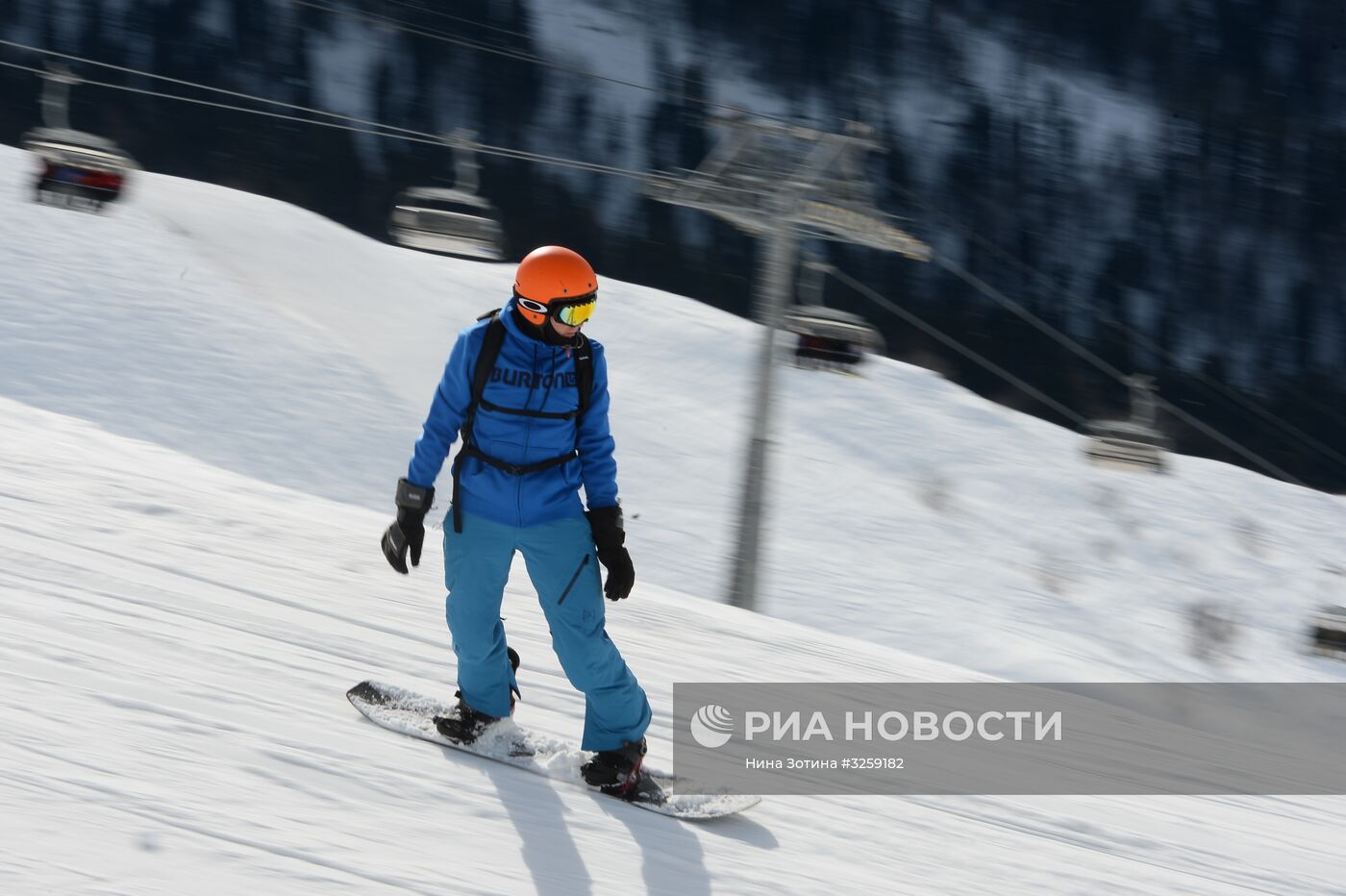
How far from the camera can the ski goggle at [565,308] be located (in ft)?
10.8

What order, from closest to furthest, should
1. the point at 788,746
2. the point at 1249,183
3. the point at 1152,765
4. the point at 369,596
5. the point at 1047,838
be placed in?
the point at 1047,838 → the point at 788,746 → the point at 1152,765 → the point at 369,596 → the point at 1249,183

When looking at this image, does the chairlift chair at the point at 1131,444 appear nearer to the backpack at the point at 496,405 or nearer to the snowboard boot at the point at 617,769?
the snowboard boot at the point at 617,769

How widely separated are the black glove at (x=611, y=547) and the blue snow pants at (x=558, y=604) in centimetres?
3

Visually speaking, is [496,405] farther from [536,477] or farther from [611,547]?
[611,547]

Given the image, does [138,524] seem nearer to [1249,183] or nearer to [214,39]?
[214,39]

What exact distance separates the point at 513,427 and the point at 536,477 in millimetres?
143

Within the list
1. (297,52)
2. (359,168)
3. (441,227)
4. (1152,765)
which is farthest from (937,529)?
(297,52)

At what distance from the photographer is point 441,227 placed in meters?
18.9

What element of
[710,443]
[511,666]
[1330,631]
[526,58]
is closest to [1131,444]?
[1330,631]

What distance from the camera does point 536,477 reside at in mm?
3365

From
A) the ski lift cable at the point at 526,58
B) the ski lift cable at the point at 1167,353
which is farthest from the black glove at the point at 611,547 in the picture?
the ski lift cable at the point at 1167,353

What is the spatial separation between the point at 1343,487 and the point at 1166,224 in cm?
2487

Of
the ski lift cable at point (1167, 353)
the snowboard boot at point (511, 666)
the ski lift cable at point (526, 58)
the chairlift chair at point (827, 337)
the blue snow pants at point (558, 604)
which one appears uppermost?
the ski lift cable at point (526, 58)

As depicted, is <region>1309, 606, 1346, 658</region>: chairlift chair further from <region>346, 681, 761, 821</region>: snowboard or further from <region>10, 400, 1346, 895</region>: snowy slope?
<region>346, 681, 761, 821</region>: snowboard
